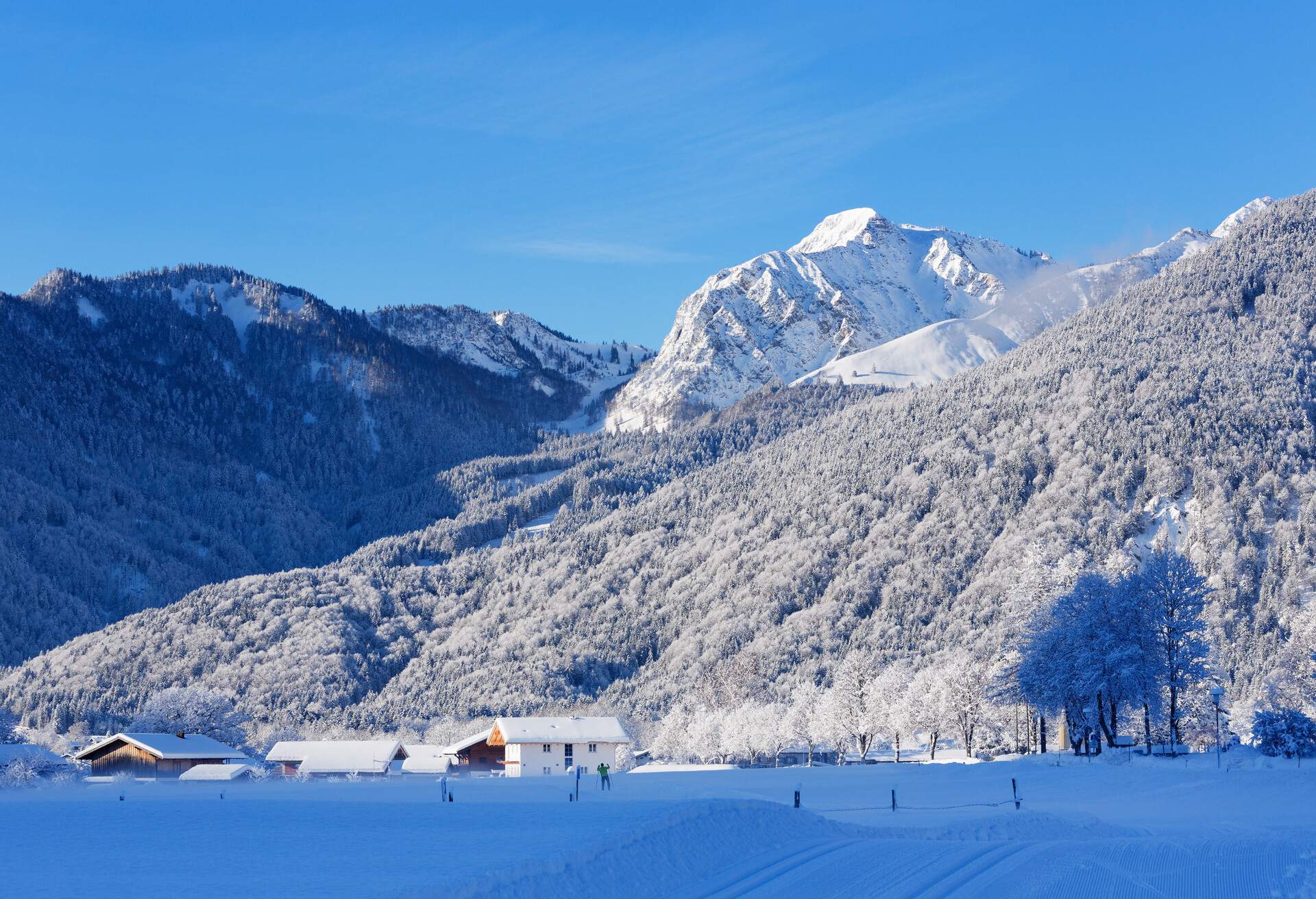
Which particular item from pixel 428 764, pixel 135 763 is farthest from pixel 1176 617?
pixel 135 763

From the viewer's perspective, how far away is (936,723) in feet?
331

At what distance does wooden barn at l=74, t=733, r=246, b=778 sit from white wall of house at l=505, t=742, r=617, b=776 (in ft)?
75.4

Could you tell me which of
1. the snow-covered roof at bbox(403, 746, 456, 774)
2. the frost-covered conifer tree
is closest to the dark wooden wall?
the snow-covered roof at bbox(403, 746, 456, 774)

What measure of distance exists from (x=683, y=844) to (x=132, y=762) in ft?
253

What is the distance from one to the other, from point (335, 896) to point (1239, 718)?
3964 inches

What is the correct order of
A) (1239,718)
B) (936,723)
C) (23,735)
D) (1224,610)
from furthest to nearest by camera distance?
(1224,610)
(23,735)
(1239,718)
(936,723)

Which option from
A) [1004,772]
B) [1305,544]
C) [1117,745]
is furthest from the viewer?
[1305,544]

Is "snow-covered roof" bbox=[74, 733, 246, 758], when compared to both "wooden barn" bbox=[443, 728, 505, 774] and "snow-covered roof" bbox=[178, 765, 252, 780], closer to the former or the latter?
"snow-covered roof" bbox=[178, 765, 252, 780]

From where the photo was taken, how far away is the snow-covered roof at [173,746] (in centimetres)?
9675

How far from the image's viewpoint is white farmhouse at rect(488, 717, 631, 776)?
107938mm

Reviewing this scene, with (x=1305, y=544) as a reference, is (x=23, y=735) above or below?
below

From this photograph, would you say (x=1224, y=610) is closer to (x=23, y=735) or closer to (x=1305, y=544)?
(x=1305, y=544)

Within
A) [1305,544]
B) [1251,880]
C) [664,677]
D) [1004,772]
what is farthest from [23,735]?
[1305,544]

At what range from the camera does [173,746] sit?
98500 mm
